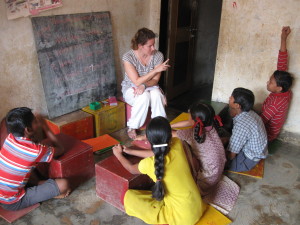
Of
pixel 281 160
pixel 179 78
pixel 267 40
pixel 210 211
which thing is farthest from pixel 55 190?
pixel 179 78

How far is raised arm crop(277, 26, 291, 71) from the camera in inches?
125

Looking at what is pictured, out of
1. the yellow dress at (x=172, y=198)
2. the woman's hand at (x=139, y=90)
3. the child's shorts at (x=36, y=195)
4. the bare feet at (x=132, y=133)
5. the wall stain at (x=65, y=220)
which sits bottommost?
the wall stain at (x=65, y=220)

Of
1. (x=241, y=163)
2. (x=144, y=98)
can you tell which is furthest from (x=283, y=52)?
(x=144, y=98)

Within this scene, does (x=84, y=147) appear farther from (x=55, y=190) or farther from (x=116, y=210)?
(x=116, y=210)

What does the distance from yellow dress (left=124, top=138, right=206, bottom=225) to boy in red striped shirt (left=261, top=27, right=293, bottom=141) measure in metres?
1.65

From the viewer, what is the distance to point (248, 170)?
112 inches

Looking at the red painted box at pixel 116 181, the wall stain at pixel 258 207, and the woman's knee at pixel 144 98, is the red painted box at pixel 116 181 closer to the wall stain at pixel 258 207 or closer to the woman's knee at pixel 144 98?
the wall stain at pixel 258 207

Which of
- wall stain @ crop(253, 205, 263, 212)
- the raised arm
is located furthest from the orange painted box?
the raised arm

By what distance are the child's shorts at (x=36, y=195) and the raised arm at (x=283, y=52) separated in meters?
2.66

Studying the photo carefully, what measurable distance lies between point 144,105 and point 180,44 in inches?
70.3

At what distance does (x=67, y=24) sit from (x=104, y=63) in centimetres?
71

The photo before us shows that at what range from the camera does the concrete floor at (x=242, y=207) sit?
2.19 metres

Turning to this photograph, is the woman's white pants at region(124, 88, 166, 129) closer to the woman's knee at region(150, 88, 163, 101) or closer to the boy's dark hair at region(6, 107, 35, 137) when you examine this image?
the woman's knee at region(150, 88, 163, 101)

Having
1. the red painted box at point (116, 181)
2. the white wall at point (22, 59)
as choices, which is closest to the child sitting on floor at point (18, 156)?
the red painted box at point (116, 181)
